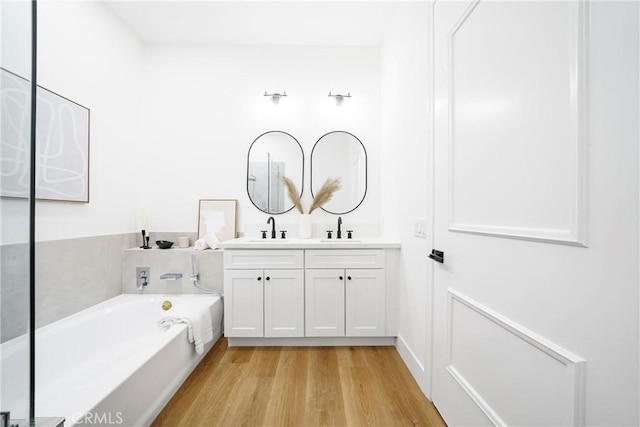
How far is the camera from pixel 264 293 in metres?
2.20

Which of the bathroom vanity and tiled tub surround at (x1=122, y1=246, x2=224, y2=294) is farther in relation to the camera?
tiled tub surround at (x1=122, y1=246, x2=224, y2=294)

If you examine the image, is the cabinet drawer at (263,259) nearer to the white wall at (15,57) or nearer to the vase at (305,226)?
the vase at (305,226)

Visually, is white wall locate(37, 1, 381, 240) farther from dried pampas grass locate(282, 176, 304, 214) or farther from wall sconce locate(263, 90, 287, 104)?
dried pampas grass locate(282, 176, 304, 214)

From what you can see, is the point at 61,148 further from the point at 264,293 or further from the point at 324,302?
the point at 324,302

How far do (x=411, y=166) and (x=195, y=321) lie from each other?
183 cm

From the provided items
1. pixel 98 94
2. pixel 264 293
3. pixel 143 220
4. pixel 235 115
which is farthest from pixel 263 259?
pixel 98 94

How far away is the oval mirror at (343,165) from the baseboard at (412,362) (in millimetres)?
1272

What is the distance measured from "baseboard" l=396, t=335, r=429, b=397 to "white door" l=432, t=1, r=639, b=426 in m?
0.29

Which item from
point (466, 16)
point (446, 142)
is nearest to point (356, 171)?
point (446, 142)

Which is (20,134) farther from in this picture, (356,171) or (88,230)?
(356,171)

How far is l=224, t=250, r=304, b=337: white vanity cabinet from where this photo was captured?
2.18 metres

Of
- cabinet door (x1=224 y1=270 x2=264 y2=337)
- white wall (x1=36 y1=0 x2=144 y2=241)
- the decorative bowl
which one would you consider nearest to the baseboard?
cabinet door (x1=224 y1=270 x2=264 y2=337)

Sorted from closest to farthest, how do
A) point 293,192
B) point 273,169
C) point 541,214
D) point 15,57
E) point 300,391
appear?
point 15,57, point 541,214, point 300,391, point 293,192, point 273,169

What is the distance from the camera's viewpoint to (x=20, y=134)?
66 centimetres
